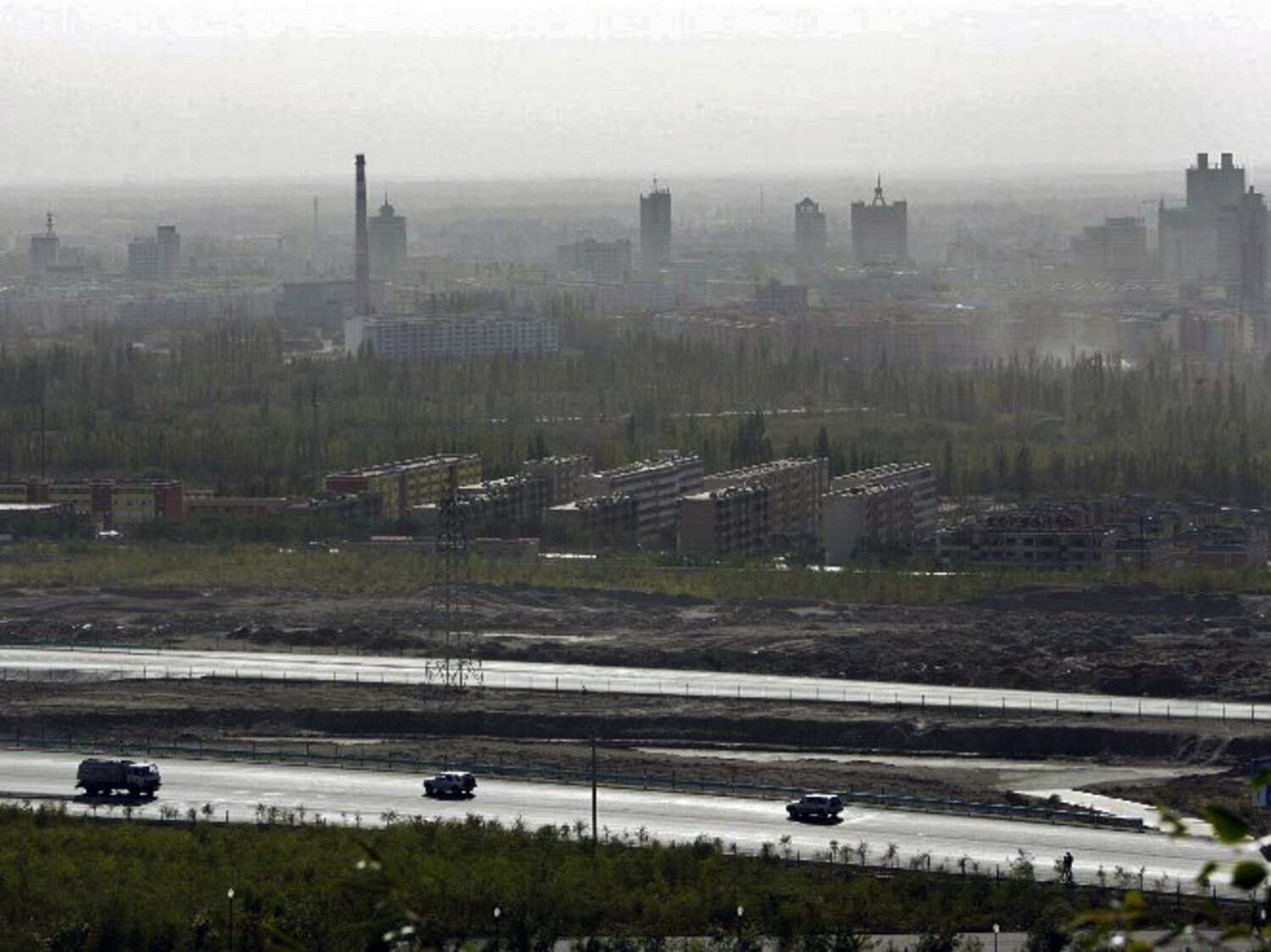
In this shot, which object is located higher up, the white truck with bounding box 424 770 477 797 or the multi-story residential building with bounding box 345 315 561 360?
the multi-story residential building with bounding box 345 315 561 360

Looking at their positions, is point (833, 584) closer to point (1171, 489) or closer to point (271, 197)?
point (1171, 489)

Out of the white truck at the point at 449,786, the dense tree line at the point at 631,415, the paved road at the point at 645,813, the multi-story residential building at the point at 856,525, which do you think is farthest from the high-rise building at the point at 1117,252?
the white truck at the point at 449,786

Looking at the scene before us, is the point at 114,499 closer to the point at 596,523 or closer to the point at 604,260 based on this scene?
the point at 596,523

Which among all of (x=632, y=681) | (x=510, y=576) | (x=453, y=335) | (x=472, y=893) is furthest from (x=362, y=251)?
(x=472, y=893)

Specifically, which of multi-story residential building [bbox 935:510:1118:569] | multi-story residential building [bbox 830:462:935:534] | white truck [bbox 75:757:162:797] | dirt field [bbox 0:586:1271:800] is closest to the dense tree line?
multi-story residential building [bbox 830:462:935:534]

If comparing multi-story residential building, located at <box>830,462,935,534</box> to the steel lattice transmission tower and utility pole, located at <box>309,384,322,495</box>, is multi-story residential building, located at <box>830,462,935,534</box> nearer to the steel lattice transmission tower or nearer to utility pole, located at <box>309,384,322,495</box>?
the steel lattice transmission tower

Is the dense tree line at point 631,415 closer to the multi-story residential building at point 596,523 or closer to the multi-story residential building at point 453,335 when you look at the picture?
the multi-story residential building at point 453,335
